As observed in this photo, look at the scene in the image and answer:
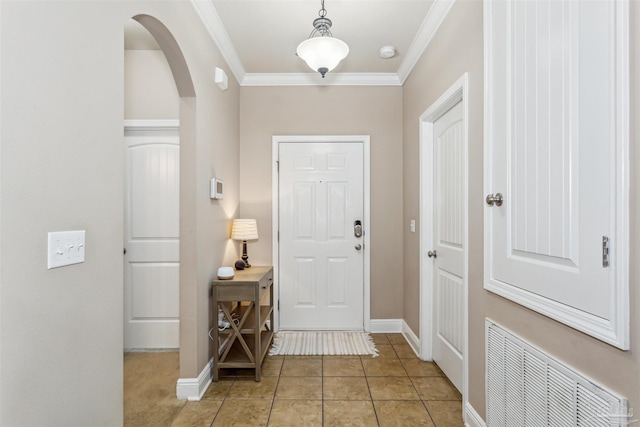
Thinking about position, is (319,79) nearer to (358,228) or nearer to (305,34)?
(305,34)

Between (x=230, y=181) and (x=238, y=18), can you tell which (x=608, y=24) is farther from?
(x=230, y=181)

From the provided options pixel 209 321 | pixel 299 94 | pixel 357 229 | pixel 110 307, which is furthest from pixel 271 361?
pixel 299 94

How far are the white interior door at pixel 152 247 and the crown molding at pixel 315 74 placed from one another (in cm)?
95

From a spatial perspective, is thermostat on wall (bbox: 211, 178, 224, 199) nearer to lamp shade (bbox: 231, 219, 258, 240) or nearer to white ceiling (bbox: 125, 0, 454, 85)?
lamp shade (bbox: 231, 219, 258, 240)

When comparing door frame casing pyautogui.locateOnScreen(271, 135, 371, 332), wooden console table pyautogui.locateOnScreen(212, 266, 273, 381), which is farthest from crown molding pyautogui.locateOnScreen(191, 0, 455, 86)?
wooden console table pyautogui.locateOnScreen(212, 266, 273, 381)

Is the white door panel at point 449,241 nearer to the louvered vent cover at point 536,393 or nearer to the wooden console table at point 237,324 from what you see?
the louvered vent cover at point 536,393

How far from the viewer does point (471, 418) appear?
1833mm

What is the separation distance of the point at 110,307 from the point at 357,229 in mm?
2479

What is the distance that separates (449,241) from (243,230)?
5.76ft

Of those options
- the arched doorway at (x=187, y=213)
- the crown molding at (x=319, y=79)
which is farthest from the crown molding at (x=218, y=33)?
the arched doorway at (x=187, y=213)

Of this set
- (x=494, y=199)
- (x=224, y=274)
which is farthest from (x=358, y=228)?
(x=494, y=199)

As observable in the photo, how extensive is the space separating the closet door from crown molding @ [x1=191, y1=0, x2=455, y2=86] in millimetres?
851

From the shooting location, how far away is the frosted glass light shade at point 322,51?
2.01 m

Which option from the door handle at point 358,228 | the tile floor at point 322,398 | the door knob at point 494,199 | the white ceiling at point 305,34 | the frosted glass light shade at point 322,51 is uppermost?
the white ceiling at point 305,34
